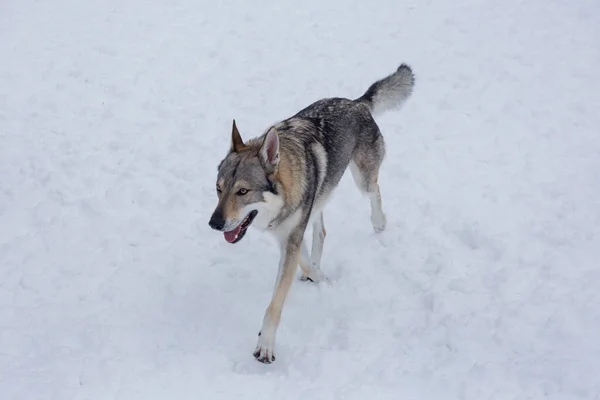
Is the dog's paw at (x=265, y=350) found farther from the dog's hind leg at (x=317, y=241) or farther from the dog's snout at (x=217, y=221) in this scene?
the dog's hind leg at (x=317, y=241)

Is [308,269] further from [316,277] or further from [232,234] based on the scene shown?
[232,234]

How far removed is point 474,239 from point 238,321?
297 centimetres

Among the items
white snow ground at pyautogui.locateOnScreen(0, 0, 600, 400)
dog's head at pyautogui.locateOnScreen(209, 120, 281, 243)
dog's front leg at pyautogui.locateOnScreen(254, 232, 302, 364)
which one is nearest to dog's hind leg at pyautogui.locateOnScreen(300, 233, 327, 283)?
white snow ground at pyautogui.locateOnScreen(0, 0, 600, 400)

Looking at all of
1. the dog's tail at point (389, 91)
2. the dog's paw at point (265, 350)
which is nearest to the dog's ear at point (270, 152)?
the dog's paw at point (265, 350)

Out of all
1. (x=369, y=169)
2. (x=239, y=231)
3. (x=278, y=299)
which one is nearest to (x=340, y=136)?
(x=369, y=169)

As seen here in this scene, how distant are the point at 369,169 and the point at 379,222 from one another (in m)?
0.76

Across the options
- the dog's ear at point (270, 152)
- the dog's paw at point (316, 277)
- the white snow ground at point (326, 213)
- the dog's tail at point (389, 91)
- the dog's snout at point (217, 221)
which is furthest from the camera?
the dog's tail at point (389, 91)

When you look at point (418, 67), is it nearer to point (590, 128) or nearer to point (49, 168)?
point (590, 128)

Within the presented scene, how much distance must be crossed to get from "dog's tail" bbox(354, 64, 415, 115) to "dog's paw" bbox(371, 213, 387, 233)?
1.26 metres

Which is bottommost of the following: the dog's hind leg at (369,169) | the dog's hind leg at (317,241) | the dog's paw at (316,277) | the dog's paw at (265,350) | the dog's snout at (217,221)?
the dog's paw at (316,277)

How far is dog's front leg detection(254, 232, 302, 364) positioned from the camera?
4922mm

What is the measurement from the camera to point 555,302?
18.3 feet

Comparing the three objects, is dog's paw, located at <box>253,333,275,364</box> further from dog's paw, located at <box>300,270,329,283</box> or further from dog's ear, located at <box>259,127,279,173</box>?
dog's ear, located at <box>259,127,279,173</box>

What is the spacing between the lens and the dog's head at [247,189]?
14.9 feet
